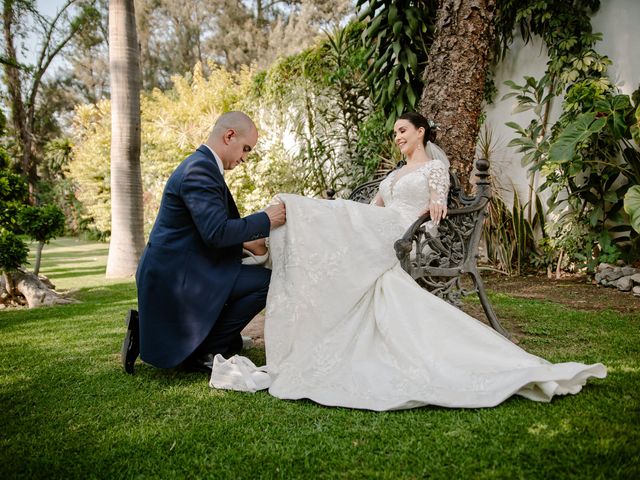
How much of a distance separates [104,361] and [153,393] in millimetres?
857

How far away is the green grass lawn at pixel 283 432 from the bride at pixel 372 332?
0.33 ft

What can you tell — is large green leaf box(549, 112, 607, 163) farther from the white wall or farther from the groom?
the groom

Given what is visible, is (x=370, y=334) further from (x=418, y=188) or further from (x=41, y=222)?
(x=41, y=222)

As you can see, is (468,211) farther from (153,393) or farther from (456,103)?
(153,393)

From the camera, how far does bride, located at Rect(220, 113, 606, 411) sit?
6.86ft

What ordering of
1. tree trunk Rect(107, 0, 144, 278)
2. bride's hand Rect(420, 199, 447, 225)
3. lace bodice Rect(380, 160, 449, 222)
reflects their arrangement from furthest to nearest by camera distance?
1. tree trunk Rect(107, 0, 144, 278)
2. lace bodice Rect(380, 160, 449, 222)
3. bride's hand Rect(420, 199, 447, 225)

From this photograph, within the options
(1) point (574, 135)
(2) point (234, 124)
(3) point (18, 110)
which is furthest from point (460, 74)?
(3) point (18, 110)

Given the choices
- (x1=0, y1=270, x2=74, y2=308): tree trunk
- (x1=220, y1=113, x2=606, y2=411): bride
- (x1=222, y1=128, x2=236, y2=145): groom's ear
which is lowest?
(x1=0, y1=270, x2=74, y2=308): tree trunk

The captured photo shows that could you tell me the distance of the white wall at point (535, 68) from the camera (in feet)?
16.1

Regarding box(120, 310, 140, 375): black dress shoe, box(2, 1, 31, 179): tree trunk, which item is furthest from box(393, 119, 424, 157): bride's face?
box(2, 1, 31, 179): tree trunk

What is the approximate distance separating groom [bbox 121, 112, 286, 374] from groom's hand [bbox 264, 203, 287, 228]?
2cm

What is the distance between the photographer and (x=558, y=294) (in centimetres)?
470

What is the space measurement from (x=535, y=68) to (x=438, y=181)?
3930 millimetres

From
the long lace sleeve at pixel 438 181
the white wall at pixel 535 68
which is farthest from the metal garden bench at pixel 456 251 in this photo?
the white wall at pixel 535 68
